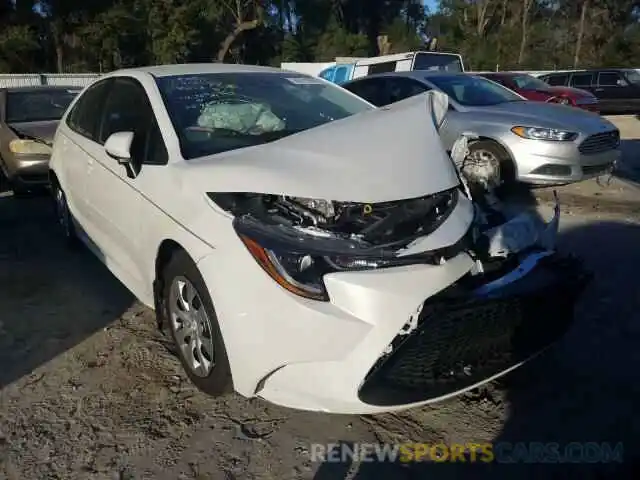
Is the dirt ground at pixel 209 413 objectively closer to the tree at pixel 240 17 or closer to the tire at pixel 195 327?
the tire at pixel 195 327

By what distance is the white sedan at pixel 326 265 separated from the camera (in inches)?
85.2

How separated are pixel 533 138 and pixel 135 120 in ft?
15.1

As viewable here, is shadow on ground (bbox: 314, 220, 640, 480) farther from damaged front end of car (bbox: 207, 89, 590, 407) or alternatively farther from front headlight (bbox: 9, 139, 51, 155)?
front headlight (bbox: 9, 139, 51, 155)

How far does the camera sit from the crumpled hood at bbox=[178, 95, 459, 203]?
2.40 m

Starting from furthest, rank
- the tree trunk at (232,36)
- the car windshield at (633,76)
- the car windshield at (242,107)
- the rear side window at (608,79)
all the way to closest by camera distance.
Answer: the tree trunk at (232,36) → the rear side window at (608,79) → the car windshield at (633,76) → the car windshield at (242,107)

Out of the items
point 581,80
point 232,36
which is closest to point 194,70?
point 581,80

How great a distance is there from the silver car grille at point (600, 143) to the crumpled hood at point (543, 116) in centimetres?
6

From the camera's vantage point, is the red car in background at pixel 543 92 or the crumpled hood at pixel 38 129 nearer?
the crumpled hood at pixel 38 129

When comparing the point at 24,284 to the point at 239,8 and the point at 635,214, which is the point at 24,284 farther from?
Answer: the point at 239,8

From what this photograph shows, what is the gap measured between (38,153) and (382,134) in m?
5.13

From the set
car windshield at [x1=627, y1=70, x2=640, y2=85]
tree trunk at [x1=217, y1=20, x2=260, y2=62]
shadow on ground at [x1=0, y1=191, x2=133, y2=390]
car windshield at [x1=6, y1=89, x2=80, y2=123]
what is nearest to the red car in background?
car windshield at [x1=627, y1=70, x2=640, y2=85]

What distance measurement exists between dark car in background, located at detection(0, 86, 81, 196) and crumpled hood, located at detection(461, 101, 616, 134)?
5023 millimetres

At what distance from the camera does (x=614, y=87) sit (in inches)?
752

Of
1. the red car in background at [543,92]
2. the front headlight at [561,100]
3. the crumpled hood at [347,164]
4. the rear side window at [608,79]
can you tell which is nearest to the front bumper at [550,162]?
the crumpled hood at [347,164]
